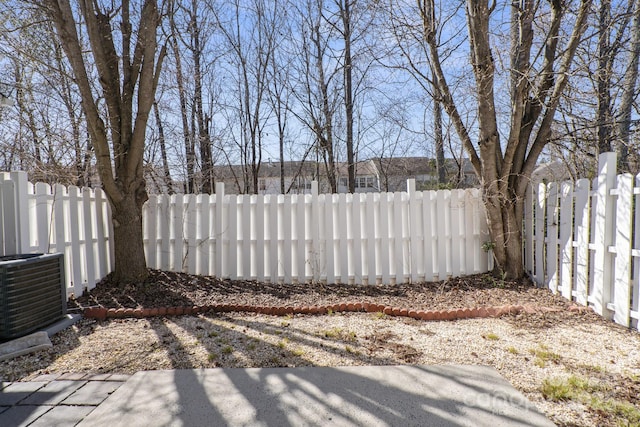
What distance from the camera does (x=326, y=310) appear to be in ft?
13.8

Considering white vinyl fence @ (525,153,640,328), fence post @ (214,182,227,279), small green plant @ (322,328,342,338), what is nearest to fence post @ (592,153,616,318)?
white vinyl fence @ (525,153,640,328)

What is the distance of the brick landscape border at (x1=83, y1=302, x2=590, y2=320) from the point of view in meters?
4.02

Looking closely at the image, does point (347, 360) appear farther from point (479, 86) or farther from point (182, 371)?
point (479, 86)

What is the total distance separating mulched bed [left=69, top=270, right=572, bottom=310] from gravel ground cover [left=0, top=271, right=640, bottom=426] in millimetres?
32

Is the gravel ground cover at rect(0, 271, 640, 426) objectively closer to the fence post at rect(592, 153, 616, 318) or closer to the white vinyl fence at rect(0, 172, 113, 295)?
the fence post at rect(592, 153, 616, 318)

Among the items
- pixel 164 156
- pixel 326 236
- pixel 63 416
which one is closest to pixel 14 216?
pixel 63 416

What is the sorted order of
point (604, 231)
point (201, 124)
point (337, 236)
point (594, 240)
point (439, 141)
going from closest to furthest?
point (604, 231)
point (594, 240)
point (337, 236)
point (439, 141)
point (201, 124)

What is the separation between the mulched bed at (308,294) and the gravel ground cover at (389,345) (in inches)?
1.3

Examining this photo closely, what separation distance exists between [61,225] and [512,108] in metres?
6.17

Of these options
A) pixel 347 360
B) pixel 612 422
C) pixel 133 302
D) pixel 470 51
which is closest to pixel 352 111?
pixel 470 51

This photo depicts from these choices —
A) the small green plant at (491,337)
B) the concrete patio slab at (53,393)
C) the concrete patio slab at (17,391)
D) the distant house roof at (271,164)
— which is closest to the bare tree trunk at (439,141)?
the distant house roof at (271,164)

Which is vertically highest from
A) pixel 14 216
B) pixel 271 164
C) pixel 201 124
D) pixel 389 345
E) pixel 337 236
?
pixel 201 124

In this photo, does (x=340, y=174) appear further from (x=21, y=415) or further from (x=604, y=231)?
(x=21, y=415)

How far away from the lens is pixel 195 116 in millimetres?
9484
